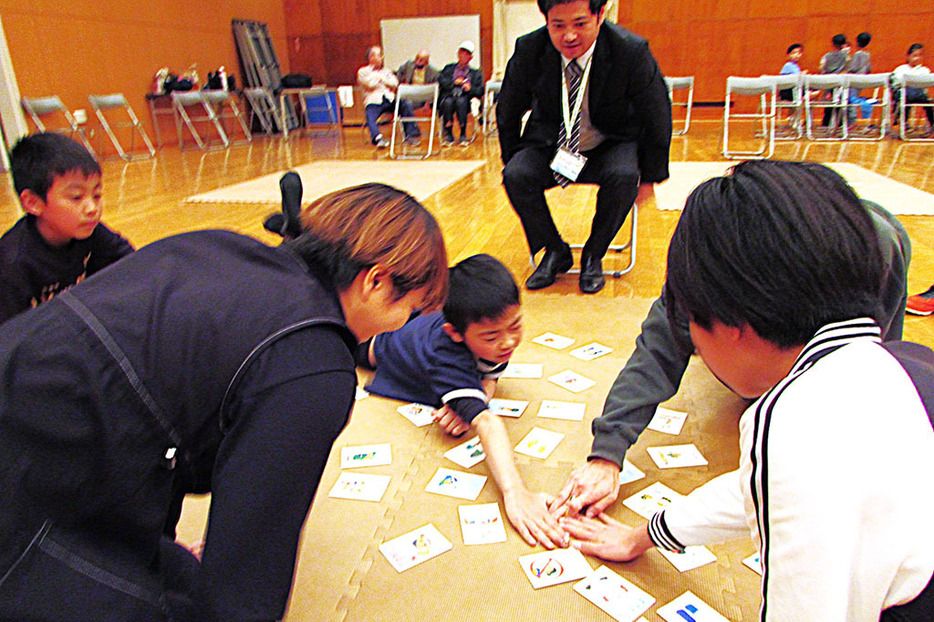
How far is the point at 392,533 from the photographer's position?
58.5 inches

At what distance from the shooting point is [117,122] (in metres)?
8.96

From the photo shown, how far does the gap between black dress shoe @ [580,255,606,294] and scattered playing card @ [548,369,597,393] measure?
86 centimetres

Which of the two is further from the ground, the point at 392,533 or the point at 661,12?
the point at 661,12

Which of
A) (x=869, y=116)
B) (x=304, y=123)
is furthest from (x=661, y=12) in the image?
(x=304, y=123)

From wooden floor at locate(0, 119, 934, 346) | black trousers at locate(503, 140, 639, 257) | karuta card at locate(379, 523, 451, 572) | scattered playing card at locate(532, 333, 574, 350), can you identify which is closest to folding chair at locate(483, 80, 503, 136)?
wooden floor at locate(0, 119, 934, 346)

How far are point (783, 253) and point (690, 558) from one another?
0.91 m

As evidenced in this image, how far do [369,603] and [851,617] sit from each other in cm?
90

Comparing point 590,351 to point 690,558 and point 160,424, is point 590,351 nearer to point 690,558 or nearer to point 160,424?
point 690,558

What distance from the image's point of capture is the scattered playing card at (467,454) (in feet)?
5.77

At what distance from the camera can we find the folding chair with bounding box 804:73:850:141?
24.5 feet

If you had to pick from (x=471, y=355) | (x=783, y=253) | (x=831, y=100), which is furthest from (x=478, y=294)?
(x=831, y=100)

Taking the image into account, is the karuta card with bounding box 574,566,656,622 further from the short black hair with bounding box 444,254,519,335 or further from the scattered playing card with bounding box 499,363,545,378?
the scattered playing card with bounding box 499,363,545,378

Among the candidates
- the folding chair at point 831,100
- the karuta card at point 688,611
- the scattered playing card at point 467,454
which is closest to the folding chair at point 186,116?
the folding chair at point 831,100

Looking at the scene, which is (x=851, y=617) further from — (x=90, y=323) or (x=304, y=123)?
(x=304, y=123)
